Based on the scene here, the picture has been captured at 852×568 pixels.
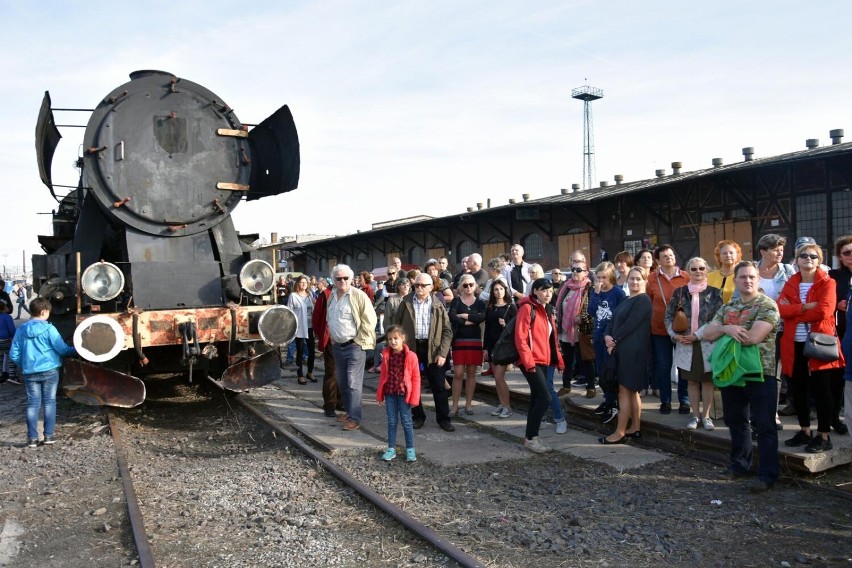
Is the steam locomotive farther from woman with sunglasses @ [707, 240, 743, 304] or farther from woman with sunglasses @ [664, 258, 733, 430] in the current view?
woman with sunglasses @ [707, 240, 743, 304]

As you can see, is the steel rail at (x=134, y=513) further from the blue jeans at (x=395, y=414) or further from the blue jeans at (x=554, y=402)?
the blue jeans at (x=554, y=402)

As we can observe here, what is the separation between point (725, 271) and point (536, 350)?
1.82m

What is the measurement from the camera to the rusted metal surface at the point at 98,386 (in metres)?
6.70

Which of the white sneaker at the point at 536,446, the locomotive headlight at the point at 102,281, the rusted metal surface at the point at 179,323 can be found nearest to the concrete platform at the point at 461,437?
the white sneaker at the point at 536,446

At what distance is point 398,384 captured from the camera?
5.90 metres

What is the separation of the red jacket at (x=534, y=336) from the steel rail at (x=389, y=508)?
72.4 inches

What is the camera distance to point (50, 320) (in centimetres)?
717

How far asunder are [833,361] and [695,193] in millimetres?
12188

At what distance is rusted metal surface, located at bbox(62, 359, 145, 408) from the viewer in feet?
22.0

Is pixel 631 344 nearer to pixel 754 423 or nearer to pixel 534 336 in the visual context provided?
pixel 534 336

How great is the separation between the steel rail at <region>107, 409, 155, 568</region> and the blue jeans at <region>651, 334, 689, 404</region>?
473cm

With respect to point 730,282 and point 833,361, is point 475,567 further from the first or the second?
point 730,282

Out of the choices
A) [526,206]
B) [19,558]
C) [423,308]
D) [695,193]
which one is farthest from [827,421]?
[526,206]

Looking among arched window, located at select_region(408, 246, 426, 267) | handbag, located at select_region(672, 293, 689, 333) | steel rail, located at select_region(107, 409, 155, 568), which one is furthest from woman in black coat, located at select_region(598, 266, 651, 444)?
arched window, located at select_region(408, 246, 426, 267)
